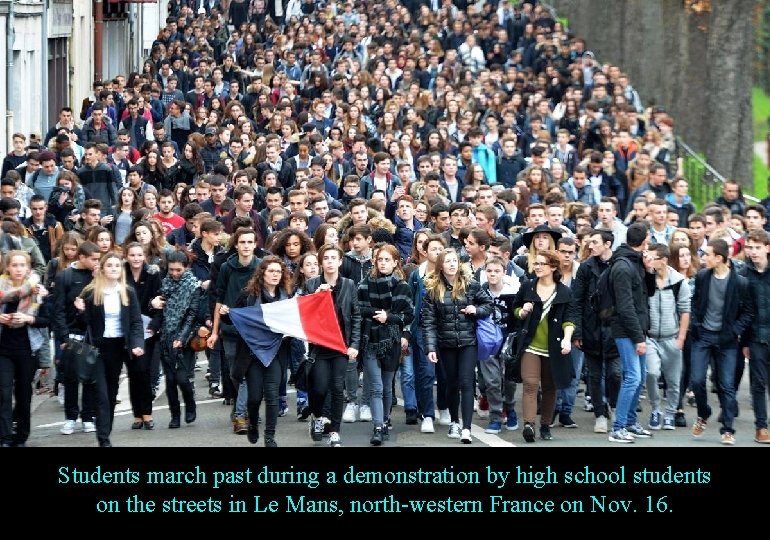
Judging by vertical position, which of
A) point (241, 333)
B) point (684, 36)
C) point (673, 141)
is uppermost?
point (684, 36)

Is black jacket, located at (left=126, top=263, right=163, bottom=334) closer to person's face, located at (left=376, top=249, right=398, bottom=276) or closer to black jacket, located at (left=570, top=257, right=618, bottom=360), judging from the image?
person's face, located at (left=376, top=249, right=398, bottom=276)

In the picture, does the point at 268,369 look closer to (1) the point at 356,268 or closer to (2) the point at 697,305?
(1) the point at 356,268

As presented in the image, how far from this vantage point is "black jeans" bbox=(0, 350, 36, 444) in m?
13.9

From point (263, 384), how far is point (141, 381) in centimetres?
143

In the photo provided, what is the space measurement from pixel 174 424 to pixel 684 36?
73.3 ft

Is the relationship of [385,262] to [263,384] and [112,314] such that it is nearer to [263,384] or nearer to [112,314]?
[263,384]

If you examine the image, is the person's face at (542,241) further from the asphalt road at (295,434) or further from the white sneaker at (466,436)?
the white sneaker at (466,436)

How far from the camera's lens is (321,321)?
563 inches

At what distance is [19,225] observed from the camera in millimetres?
16969

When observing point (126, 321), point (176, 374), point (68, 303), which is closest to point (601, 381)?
point (176, 374)

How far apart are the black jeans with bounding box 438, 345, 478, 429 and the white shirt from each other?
105 inches

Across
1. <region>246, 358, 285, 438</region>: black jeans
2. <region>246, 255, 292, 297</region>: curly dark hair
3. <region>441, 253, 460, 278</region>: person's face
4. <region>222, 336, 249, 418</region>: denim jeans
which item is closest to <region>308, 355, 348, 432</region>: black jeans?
<region>246, 358, 285, 438</region>: black jeans

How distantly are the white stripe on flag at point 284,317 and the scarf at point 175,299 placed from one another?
123 cm

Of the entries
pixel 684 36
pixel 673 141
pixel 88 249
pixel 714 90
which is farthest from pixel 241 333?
pixel 684 36
